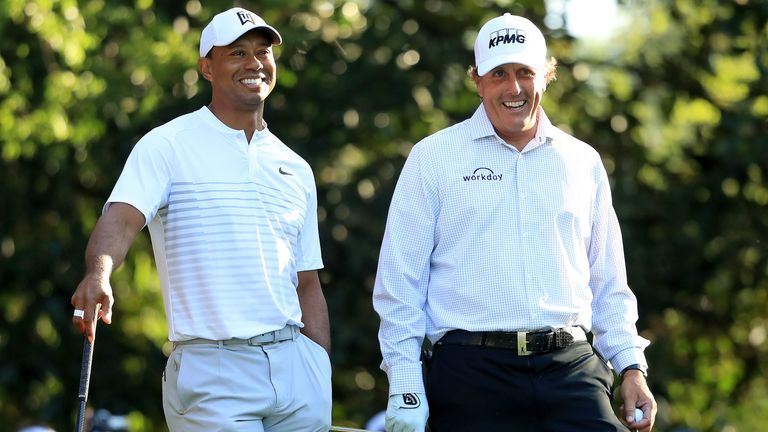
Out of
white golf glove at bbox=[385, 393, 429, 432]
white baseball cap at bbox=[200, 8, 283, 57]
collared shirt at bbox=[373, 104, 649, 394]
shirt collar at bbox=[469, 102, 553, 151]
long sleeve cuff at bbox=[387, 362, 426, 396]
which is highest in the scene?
white baseball cap at bbox=[200, 8, 283, 57]

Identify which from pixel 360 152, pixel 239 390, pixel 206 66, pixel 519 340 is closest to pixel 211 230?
pixel 239 390

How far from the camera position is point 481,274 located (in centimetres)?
460

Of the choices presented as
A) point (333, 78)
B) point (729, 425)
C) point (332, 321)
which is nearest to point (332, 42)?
point (333, 78)

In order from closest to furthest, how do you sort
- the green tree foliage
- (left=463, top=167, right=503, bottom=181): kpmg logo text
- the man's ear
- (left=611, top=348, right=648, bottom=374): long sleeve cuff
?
(left=463, top=167, right=503, bottom=181): kpmg logo text
(left=611, top=348, right=648, bottom=374): long sleeve cuff
the man's ear
the green tree foliage

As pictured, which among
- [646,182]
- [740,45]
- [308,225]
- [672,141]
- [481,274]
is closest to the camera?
[481,274]

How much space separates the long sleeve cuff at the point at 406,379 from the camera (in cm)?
459

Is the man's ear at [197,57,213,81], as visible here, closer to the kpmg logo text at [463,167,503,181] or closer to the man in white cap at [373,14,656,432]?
the man in white cap at [373,14,656,432]

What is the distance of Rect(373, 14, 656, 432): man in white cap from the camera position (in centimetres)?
457

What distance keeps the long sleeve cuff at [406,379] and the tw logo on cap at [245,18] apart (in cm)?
A: 125

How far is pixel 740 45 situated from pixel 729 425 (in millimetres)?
3576

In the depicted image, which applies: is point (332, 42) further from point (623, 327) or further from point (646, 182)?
point (623, 327)

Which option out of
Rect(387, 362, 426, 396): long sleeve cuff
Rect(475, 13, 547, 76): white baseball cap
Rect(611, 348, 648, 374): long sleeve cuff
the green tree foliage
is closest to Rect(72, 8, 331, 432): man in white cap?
Rect(387, 362, 426, 396): long sleeve cuff

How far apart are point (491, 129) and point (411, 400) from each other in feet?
3.04

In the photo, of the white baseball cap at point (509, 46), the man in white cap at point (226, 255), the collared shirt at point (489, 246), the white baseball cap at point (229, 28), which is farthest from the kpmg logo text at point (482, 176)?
the white baseball cap at point (229, 28)
